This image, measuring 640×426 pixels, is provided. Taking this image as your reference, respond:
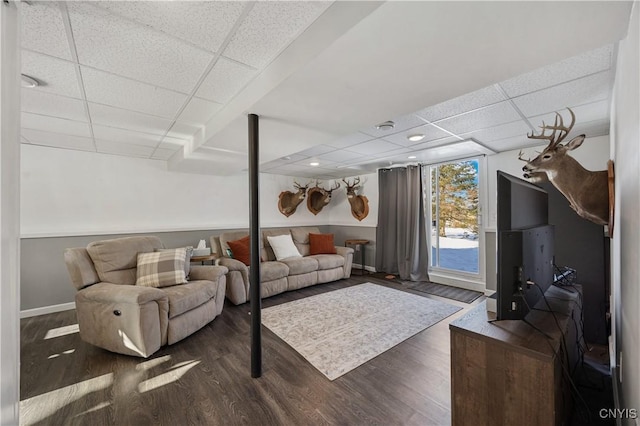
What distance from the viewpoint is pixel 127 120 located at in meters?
2.60

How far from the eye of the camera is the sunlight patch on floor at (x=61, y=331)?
8.96ft

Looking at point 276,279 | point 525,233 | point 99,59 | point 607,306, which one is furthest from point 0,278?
point 607,306

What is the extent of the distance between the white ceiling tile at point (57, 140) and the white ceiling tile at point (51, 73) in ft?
4.66

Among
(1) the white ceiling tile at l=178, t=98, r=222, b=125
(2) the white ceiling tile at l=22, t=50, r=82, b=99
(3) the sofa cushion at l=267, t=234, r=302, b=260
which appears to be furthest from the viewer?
(3) the sofa cushion at l=267, t=234, r=302, b=260

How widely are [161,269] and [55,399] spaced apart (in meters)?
1.23

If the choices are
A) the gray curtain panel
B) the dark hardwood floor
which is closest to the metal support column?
the dark hardwood floor

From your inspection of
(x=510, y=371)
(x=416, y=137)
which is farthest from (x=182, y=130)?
(x=510, y=371)

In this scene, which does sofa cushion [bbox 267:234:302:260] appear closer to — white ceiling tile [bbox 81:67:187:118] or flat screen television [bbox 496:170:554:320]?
white ceiling tile [bbox 81:67:187:118]

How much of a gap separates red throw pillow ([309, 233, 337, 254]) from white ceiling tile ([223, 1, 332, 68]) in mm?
3781

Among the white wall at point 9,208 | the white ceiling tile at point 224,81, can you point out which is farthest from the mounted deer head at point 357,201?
the white wall at point 9,208

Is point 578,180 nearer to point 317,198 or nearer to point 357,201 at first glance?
point 357,201

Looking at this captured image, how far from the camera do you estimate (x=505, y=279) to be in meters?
1.25

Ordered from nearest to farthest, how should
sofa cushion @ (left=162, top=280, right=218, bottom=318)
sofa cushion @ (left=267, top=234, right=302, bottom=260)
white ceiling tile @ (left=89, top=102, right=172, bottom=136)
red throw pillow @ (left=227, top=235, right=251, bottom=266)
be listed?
white ceiling tile @ (left=89, top=102, right=172, bottom=136) < sofa cushion @ (left=162, top=280, right=218, bottom=318) < red throw pillow @ (left=227, top=235, right=251, bottom=266) < sofa cushion @ (left=267, top=234, right=302, bottom=260)

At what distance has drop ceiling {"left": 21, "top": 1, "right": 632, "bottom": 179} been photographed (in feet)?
3.69
